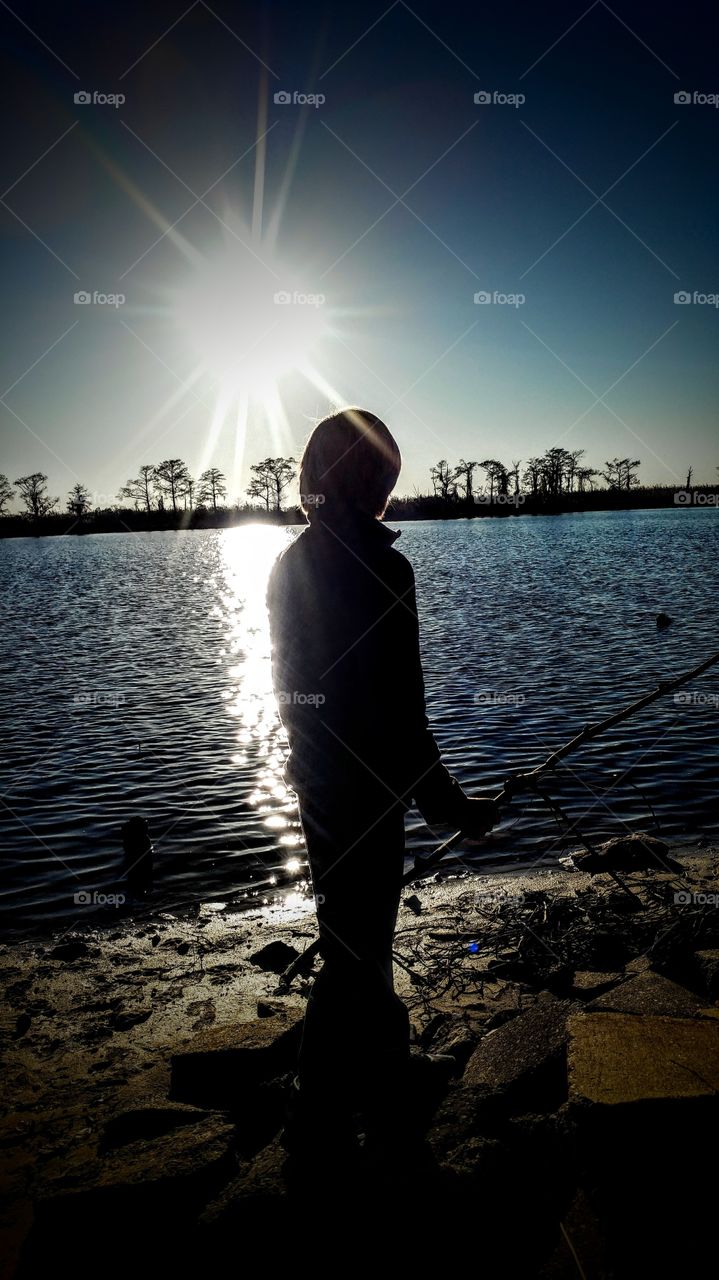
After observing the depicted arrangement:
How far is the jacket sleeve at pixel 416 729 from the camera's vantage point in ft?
9.28

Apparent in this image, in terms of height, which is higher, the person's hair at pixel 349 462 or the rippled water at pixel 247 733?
the person's hair at pixel 349 462

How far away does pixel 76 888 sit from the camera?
26.0ft

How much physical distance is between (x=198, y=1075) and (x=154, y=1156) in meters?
0.67

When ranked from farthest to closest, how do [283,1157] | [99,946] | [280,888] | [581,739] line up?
1. [280,888]
2. [99,946]
3. [581,739]
4. [283,1157]

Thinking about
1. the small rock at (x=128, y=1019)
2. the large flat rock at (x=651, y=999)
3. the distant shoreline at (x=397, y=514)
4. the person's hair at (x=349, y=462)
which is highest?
the distant shoreline at (x=397, y=514)

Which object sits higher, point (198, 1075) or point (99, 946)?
point (198, 1075)

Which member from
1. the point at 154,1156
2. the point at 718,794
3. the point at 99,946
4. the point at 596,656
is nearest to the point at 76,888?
the point at 99,946

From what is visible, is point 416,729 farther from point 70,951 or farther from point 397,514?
point 397,514

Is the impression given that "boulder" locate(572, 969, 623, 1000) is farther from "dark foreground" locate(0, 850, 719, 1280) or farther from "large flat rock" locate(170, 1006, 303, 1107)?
"large flat rock" locate(170, 1006, 303, 1107)

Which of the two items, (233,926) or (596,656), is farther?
(596,656)

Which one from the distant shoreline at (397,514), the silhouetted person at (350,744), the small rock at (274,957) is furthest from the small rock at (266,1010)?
the distant shoreline at (397,514)

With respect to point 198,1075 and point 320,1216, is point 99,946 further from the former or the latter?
point 320,1216

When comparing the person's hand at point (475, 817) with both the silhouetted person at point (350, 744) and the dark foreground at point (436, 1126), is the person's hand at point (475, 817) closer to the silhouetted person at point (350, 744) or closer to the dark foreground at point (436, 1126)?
the silhouetted person at point (350, 744)

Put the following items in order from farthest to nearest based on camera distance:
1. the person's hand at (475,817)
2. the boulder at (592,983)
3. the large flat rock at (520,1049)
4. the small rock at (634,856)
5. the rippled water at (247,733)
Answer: the rippled water at (247,733)
the small rock at (634,856)
the boulder at (592,983)
the large flat rock at (520,1049)
the person's hand at (475,817)
